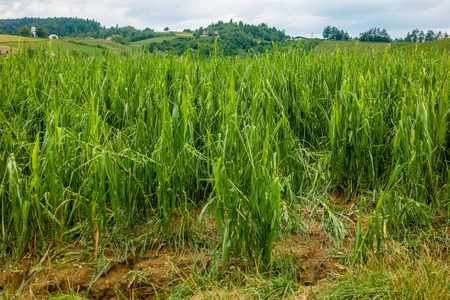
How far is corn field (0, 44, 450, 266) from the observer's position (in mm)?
2029

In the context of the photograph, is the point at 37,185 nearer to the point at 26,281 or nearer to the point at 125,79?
the point at 26,281

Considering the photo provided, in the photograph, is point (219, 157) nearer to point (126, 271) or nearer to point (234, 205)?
point (234, 205)

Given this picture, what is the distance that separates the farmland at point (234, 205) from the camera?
185 cm

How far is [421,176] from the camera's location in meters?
2.39

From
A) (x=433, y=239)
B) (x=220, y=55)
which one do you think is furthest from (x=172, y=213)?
(x=220, y=55)

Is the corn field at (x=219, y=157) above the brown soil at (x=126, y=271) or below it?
above

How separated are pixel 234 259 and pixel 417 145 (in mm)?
1325

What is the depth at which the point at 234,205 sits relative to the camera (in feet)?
6.19

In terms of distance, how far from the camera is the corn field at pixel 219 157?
79.9 inches

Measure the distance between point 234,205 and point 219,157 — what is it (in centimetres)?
25

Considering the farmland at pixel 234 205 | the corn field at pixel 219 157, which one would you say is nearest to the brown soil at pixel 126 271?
the farmland at pixel 234 205

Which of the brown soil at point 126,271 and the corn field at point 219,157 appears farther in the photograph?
the corn field at point 219,157

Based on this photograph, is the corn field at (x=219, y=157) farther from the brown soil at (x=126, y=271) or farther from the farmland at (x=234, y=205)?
the brown soil at (x=126, y=271)

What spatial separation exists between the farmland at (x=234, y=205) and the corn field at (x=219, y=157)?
0.01 metres
